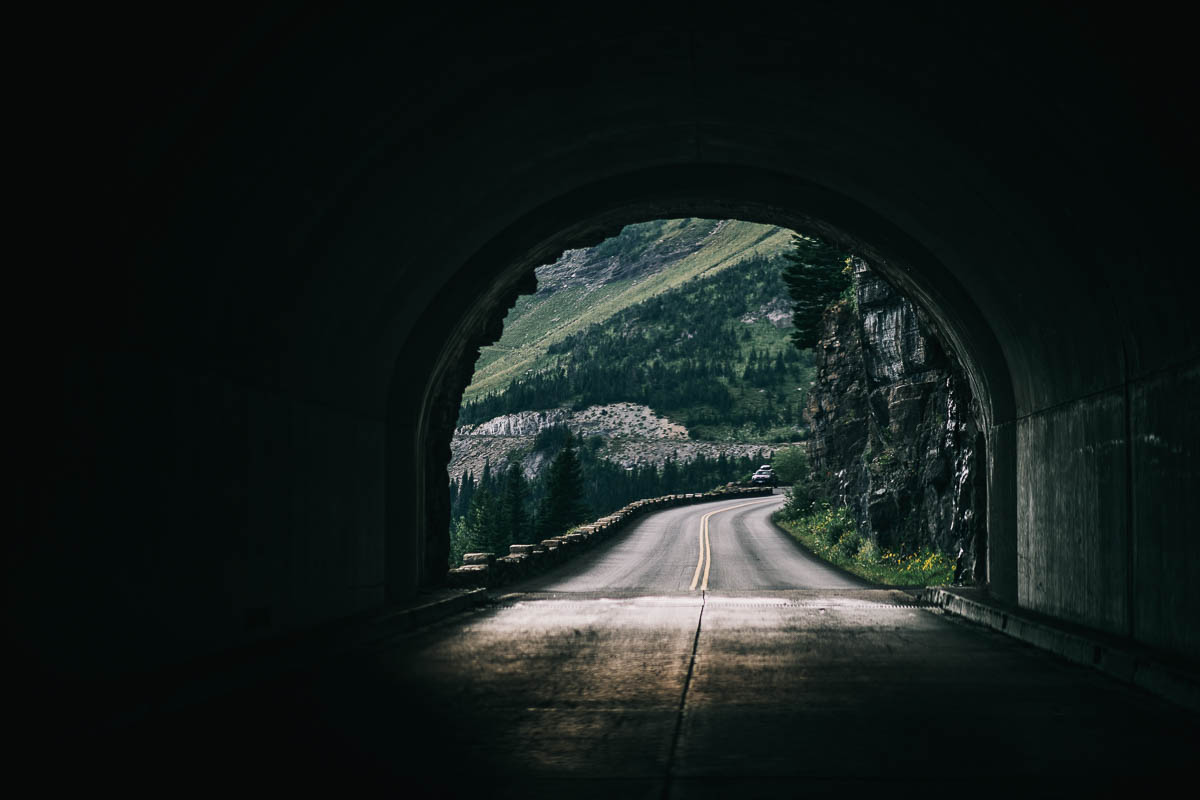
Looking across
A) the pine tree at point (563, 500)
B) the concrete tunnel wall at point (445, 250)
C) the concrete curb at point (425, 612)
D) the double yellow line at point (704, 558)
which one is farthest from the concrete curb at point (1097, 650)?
the pine tree at point (563, 500)

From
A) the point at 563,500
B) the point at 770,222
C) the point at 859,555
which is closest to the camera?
the point at 770,222

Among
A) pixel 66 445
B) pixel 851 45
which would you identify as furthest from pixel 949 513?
pixel 66 445

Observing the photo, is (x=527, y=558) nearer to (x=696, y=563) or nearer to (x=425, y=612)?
(x=696, y=563)

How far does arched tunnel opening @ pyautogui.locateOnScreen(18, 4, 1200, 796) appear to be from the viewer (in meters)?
6.93

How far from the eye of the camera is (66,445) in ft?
23.8

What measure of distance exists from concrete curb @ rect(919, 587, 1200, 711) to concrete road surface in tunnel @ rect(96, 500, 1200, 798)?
162 mm

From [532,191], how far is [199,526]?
677cm

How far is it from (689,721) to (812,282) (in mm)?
51063

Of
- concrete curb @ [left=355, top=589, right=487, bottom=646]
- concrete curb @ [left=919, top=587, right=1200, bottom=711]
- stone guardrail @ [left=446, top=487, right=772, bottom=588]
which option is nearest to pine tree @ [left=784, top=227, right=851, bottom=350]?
stone guardrail @ [left=446, top=487, right=772, bottom=588]

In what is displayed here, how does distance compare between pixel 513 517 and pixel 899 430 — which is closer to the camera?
pixel 899 430

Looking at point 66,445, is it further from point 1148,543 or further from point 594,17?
point 1148,543

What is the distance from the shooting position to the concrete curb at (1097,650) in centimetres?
840

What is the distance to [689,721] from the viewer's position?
795 centimetres

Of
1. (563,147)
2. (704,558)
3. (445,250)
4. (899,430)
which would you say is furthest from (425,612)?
(899,430)
